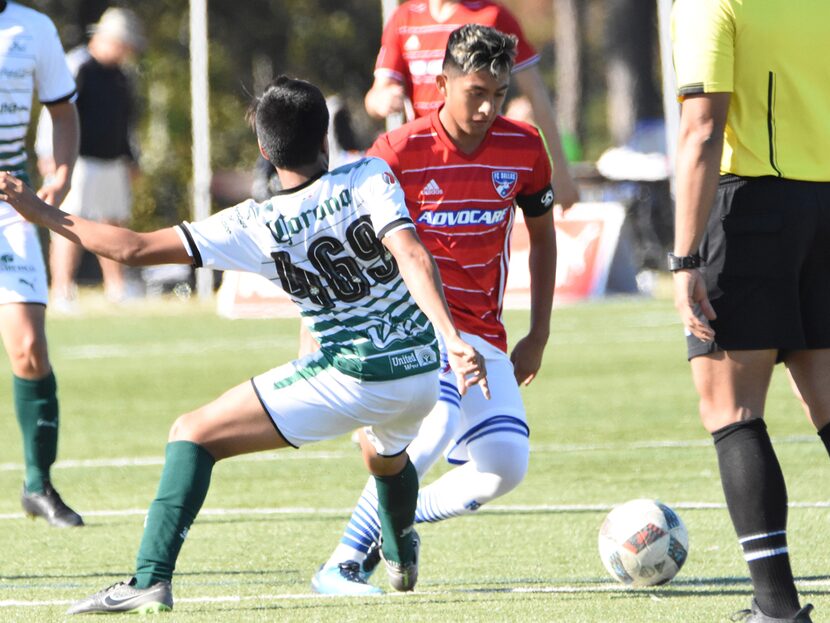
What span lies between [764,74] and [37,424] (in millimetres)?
3749

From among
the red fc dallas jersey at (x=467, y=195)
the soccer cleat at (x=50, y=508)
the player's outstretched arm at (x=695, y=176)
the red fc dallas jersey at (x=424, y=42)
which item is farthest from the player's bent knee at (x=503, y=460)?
the soccer cleat at (x=50, y=508)

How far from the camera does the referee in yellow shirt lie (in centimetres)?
480

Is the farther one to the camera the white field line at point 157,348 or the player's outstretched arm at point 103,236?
the white field line at point 157,348

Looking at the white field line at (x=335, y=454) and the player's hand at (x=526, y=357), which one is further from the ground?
the player's hand at (x=526, y=357)

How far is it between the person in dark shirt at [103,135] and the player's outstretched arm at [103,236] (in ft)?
42.3

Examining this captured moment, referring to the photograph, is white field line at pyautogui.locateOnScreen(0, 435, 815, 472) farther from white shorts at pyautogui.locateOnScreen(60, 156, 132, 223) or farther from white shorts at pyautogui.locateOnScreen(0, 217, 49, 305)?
white shorts at pyautogui.locateOnScreen(60, 156, 132, 223)

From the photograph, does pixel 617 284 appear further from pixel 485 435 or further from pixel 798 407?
→ pixel 485 435

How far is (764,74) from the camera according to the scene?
489 centimetres

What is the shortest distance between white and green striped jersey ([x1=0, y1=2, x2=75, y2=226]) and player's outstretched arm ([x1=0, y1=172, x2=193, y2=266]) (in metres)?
2.12

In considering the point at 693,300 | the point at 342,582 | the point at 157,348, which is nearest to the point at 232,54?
the point at 157,348

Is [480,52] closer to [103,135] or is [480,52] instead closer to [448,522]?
[448,522]

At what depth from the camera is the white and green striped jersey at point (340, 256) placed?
16.9ft

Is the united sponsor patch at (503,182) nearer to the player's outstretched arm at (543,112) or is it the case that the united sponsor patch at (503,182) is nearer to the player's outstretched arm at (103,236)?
the player's outstretched arm at (543,112)

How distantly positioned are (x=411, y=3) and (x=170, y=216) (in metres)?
19.5
